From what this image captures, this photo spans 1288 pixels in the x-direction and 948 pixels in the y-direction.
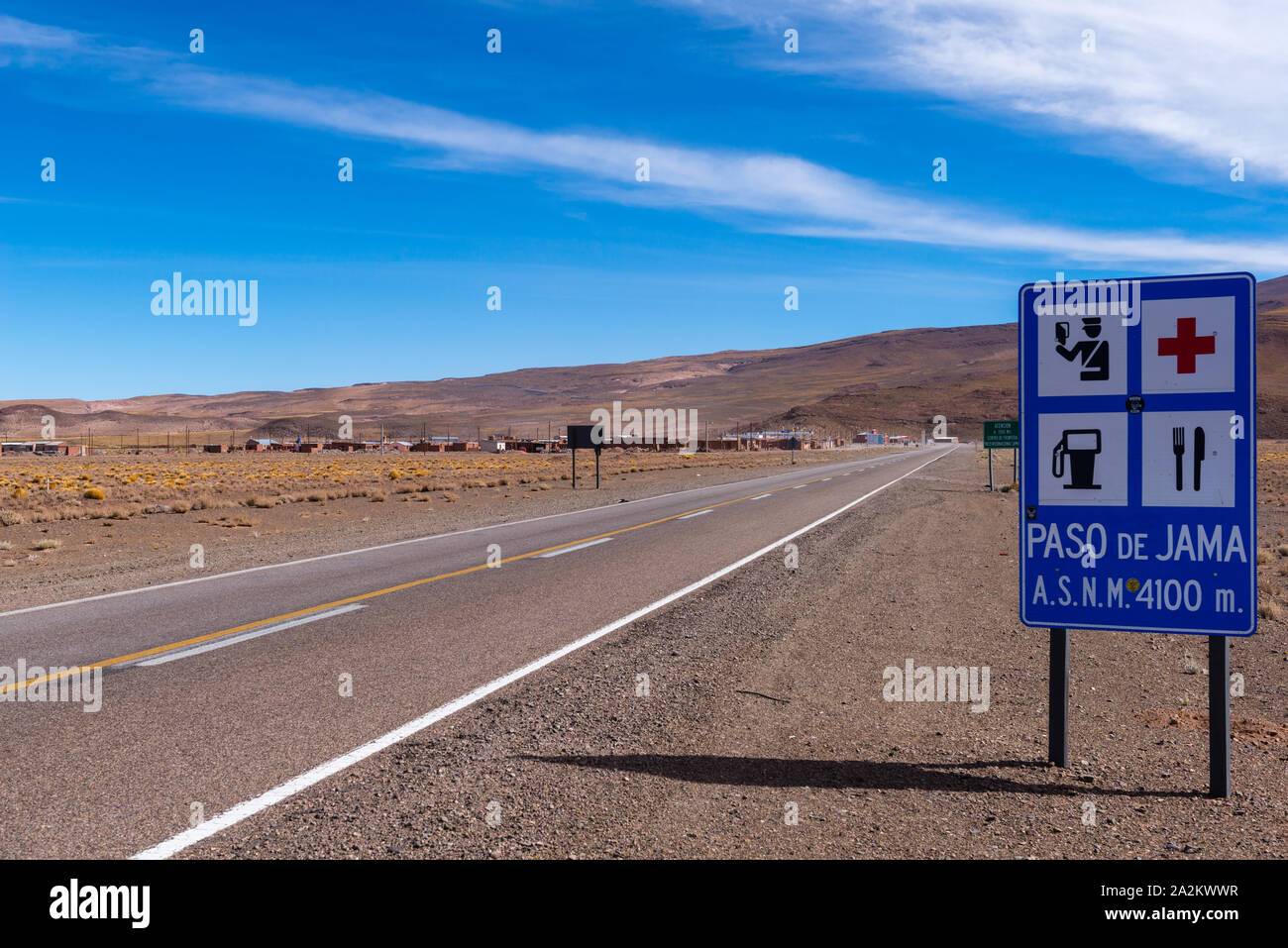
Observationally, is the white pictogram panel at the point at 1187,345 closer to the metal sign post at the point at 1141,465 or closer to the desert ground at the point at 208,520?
the metal sign post at the point at 1141,465

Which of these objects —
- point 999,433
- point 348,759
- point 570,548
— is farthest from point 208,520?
point 999,433

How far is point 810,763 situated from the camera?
17.5 ft

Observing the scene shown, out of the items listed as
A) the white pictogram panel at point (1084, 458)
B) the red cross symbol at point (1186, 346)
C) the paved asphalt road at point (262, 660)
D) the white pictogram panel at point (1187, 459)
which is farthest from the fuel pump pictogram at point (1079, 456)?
the paved asphalt road at point (262, 660)

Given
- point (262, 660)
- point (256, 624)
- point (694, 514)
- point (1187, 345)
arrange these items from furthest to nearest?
1. point (694, 514)
2. point (256, 624)
3. point (262, 660)
4. point (1187, 345)

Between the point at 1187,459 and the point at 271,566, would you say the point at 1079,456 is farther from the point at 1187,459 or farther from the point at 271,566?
the point at 271,566

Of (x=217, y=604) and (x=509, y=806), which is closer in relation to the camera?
(x=509, y=806)

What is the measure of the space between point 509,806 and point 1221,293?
171 inches

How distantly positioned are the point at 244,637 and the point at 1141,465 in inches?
298

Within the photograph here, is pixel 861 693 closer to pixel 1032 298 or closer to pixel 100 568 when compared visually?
pixel 1032 298

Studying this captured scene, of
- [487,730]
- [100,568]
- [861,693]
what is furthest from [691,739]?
[100,568]

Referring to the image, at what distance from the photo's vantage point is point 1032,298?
509 centimetres

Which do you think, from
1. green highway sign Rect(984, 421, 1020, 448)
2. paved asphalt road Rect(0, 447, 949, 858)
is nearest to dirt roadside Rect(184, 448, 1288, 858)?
paved asphalt road Rect(0, 447, 949, 858)

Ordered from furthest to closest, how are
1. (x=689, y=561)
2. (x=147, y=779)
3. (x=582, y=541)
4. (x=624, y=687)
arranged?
(x=582, y=541), (x=689, y=561), (x=624, y=687), (x=147, y=779)

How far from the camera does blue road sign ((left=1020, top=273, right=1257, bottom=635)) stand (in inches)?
182
